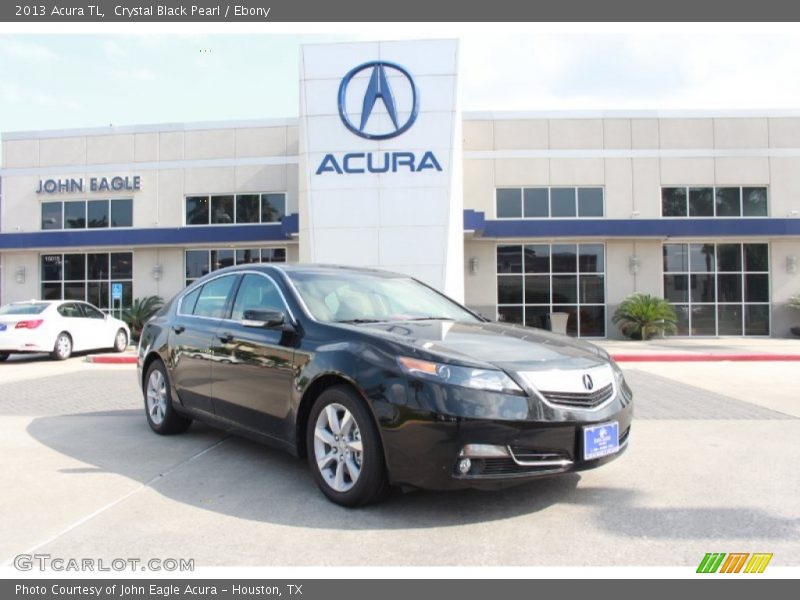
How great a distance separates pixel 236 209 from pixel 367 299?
1930 cm

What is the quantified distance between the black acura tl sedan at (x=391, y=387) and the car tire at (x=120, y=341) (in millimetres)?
12436

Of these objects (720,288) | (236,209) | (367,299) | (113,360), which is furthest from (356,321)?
(720,288)

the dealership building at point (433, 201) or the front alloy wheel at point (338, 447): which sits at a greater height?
the dealership building at point (433, 201)

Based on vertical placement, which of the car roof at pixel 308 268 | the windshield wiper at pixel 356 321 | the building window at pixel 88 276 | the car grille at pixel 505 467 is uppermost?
the building window at pixel 88 276

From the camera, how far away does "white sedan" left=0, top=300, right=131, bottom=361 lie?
44.2ft

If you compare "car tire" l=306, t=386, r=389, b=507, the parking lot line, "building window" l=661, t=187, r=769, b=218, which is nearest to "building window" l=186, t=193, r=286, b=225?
"building window" l=661, t=187, r=769, b=218

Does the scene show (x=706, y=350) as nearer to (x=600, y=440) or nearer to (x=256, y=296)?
(x=600, y=440)

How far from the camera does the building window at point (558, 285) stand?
71.6 ft

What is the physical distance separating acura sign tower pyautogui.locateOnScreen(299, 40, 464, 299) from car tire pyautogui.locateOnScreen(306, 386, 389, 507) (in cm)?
1410

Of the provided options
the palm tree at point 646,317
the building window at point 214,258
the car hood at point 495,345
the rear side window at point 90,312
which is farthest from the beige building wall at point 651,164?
the car hood at point 495,345

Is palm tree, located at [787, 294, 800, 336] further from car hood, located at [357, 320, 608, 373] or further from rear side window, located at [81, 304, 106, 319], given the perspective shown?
rear side window, located at [81, 304, 106, 319]

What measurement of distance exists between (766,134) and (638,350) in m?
11.2

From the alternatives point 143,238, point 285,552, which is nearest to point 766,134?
point 143,238

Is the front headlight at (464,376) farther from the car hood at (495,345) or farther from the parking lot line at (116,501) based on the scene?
the parking lot line at (116,501)
